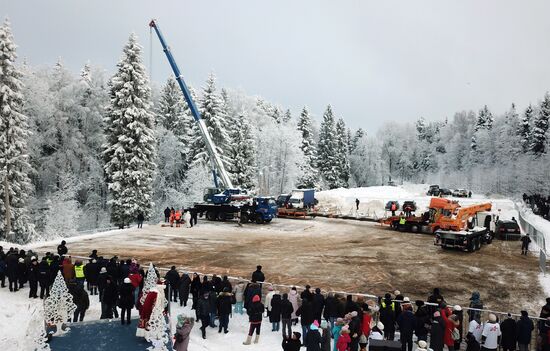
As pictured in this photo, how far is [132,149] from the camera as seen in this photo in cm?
3972

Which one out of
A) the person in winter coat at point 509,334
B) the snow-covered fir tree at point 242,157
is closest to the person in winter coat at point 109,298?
the person in winter coat at point 509,334

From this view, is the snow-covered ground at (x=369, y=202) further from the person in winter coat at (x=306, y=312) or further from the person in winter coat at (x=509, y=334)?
the person in winter coat at (x=306, y=312)

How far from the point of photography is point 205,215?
40656 millimetres

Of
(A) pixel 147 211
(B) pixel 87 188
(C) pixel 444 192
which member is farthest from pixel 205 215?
(C) pixel 444 192

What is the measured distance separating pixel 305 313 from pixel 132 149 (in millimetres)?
31205

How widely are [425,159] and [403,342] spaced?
377ft

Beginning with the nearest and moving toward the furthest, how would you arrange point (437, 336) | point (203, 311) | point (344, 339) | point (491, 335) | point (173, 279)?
1. point (344, 339)
2. point (437, 336)
3. point (491, 335)
4. point (203, 311)
5. point (173, 279)

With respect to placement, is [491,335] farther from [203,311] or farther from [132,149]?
[132,149]

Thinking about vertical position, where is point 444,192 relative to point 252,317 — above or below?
above

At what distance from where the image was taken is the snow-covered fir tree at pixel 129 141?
38.8 meters

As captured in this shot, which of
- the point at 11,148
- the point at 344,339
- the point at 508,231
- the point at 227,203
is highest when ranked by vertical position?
the point at 11,148

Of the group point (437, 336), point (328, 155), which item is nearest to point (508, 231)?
point (437, 336)

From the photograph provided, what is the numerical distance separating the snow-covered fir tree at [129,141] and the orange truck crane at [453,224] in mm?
23053

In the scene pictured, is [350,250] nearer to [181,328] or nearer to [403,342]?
[403,342]
